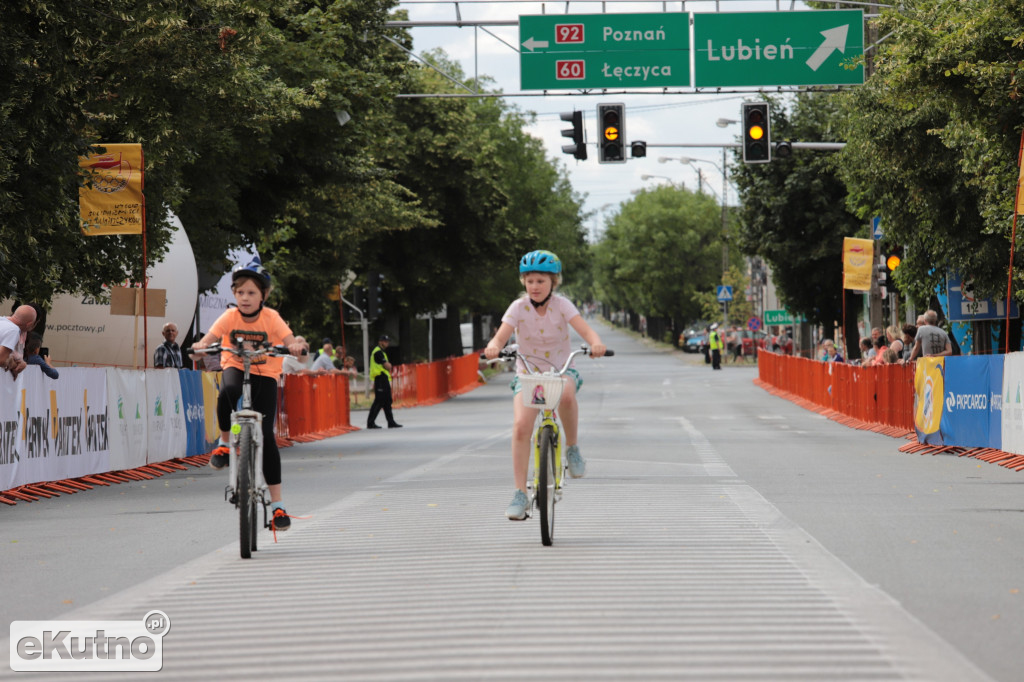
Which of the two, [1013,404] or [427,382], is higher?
[1013,404]

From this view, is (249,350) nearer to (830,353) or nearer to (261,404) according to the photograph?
(261,404)

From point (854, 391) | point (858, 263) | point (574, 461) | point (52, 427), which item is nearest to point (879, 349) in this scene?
point (854, 391)

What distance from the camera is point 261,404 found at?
9039 mm

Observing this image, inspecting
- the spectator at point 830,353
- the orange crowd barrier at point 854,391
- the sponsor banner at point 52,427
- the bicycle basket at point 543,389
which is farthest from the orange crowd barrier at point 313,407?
the bicycle basket at point 543,389

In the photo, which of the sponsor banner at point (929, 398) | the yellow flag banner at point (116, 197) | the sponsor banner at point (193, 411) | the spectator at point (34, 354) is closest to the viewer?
the spectator at point (34, 354)

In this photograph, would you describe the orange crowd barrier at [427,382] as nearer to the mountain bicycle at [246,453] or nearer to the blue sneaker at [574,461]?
the blue sneaker at [574,461]

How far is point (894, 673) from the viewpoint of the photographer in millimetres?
5188

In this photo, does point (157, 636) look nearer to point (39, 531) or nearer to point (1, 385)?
point (39, 531)

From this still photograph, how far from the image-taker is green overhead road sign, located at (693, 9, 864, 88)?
88.3 feet

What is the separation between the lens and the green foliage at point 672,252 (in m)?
108

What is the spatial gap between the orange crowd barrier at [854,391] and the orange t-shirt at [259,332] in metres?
14.6

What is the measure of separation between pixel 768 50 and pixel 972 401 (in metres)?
10.8

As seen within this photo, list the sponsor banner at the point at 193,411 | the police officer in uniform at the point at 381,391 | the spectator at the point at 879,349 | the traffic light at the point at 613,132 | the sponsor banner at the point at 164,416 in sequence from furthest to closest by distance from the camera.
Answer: the police officer in uniform at the point at 381,391, the traffic light at the point at 613,132, the spectator at the point at 879,349, the sponsor banner at the point at 193,411, the sponsor banner at the point at 164,416

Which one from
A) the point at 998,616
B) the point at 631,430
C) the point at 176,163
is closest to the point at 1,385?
the point at 176,163
